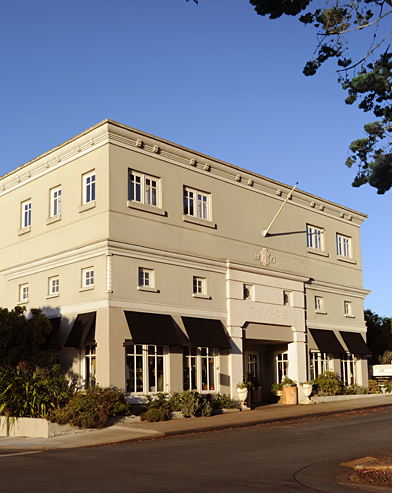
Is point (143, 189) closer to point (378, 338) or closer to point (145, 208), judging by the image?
point (145, 208)

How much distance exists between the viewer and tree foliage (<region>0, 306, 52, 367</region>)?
2339 cm

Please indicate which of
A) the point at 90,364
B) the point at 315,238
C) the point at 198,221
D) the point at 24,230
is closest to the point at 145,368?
the point at 90,364

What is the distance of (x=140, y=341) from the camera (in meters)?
23.6

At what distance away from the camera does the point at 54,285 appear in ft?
88.8

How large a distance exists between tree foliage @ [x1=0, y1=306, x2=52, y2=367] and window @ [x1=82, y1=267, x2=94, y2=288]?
2194 millimetres

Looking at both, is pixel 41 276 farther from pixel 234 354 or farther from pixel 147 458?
pixel 147 458

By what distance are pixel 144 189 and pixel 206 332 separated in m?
6.92

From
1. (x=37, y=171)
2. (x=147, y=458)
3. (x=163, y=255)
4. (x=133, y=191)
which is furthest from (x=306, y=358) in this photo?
(x=147, y=458)

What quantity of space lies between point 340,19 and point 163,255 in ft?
54.3

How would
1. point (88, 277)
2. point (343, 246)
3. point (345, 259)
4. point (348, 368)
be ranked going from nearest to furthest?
point (88, 277)
point (348, 368)
point (345, 259)
point (343, 246)

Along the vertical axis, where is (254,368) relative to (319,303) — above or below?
below

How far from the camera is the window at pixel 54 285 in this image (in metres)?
26.8

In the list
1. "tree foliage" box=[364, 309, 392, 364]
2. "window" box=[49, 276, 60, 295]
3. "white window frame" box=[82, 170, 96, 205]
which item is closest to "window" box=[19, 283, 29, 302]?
"window" box=[49, 276, 60, 295]

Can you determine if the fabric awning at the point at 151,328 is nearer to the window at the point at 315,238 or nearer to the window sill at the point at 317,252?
the window sill at the point at 317,252
